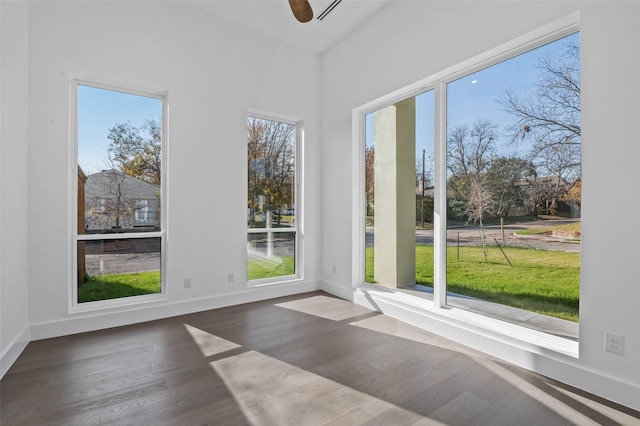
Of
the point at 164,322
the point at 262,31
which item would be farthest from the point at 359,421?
the point at 262,31

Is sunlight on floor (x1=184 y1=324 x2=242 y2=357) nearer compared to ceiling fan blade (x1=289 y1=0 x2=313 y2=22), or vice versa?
ceiling fan blade (x1=289 y1=0 x2=313 y2=22)

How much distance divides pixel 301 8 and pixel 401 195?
222cm

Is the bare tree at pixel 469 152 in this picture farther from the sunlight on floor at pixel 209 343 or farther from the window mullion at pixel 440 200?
the sunlight on floor at pixel 209 343

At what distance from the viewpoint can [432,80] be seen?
3.17 metres

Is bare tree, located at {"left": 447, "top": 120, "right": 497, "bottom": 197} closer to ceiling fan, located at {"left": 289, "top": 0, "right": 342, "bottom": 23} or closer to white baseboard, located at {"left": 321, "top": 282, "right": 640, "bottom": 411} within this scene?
white baseboard, located at {"left": 321, "top": 282, "right": 640, "bottom": 411}

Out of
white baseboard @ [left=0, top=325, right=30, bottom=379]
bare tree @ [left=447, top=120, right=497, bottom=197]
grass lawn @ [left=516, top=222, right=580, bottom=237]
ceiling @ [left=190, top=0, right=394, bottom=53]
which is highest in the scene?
ceiling @ [left=190, top=0, right=394, bottom=53]

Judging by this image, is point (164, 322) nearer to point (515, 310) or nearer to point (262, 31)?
point (515, 310)

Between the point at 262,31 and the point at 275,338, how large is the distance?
3732mm

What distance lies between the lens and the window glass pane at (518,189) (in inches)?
92.8

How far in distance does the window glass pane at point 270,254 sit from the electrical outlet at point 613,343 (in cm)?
340

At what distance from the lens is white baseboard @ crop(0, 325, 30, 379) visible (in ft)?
7.42

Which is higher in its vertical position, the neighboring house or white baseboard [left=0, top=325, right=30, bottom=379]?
the neighboring house

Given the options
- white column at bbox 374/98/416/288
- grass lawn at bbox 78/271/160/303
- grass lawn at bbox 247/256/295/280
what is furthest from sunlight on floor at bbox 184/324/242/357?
white column at bbox 374/98/416/288

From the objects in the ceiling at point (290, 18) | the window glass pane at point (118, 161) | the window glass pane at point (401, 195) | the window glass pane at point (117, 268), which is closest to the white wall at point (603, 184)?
the window glass pane at point (401, 195)
